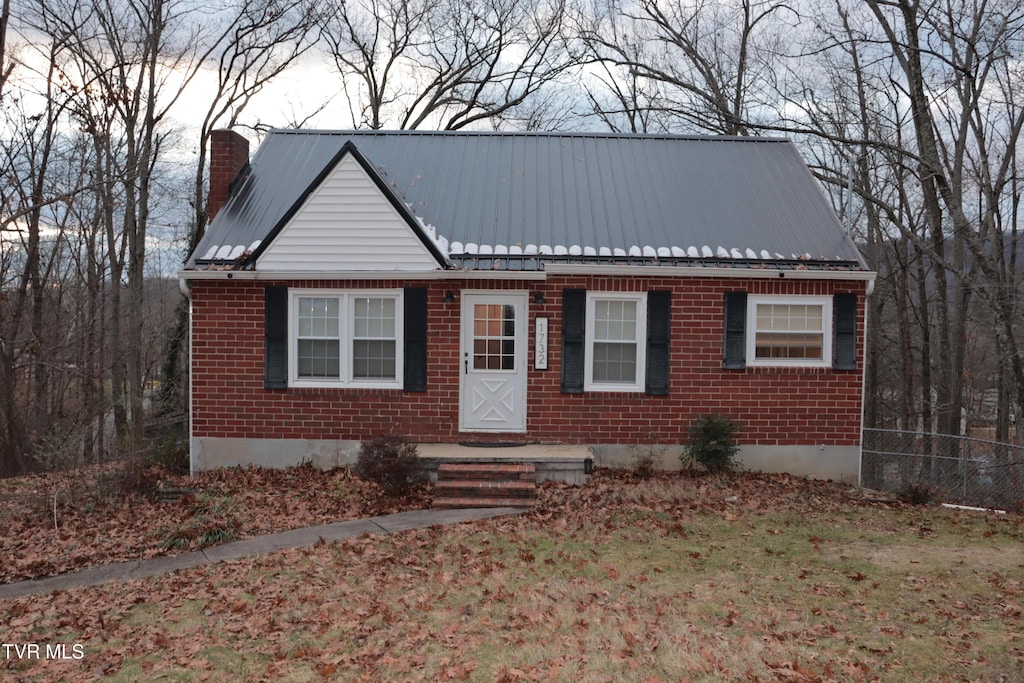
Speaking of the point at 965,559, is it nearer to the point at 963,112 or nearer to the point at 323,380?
the point at 323,380

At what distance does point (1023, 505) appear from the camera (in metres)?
12.0

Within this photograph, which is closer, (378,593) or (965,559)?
(378,593)

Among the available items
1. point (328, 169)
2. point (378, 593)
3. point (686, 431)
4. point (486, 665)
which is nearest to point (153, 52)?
point (328, 169)

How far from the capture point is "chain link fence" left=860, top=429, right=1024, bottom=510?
40.6 feet

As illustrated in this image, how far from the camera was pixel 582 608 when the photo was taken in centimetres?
691

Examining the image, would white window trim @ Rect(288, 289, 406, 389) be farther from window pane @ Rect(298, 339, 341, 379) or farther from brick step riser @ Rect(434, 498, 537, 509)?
brick step riser @ Rect(434, 498, 537, 509)

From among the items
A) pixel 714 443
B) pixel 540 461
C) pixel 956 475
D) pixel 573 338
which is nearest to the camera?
pixel 540 461

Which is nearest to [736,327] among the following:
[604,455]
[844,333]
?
[844,333]

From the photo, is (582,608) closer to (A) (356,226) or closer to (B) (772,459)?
(B) (772,459)

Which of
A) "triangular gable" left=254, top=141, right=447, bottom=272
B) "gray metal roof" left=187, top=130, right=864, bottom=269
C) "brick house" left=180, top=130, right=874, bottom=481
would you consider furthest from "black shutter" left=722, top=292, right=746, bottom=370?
"triangular gable" left=254, top=141, right=447, bottom=272

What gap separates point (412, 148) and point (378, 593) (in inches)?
394

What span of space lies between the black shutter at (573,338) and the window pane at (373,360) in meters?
2.73

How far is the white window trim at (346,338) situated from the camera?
12.6 m

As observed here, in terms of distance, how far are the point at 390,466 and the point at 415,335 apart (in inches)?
95.0
